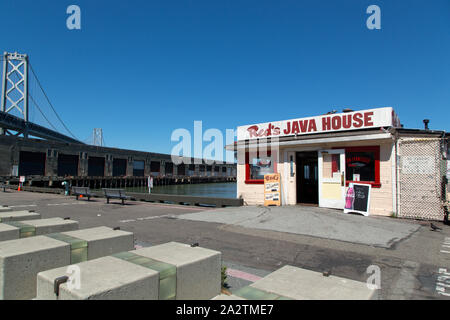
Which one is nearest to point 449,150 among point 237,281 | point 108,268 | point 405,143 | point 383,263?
point 405,143

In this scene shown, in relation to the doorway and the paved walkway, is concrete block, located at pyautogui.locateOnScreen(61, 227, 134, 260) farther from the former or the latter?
the doorway

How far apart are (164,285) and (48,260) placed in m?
1.73

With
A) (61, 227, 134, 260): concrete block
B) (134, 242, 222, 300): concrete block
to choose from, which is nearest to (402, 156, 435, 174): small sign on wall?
(134, 242, 222, 300): concrete block

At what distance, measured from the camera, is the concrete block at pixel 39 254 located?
3.08 m

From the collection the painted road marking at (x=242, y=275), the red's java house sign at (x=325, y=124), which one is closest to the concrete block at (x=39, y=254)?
the painted road marking at (x=242, y=275)

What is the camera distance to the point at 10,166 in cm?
5650

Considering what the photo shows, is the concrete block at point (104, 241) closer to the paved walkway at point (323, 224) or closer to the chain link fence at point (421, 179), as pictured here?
the paved walkway at point (323, 224)

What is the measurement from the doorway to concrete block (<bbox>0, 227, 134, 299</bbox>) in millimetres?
11229

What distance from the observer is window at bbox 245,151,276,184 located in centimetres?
1408

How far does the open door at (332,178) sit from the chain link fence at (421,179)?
2.13 m

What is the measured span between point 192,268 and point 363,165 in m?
10.6

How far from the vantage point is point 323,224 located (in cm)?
901

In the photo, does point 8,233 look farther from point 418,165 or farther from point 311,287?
point 418,165
